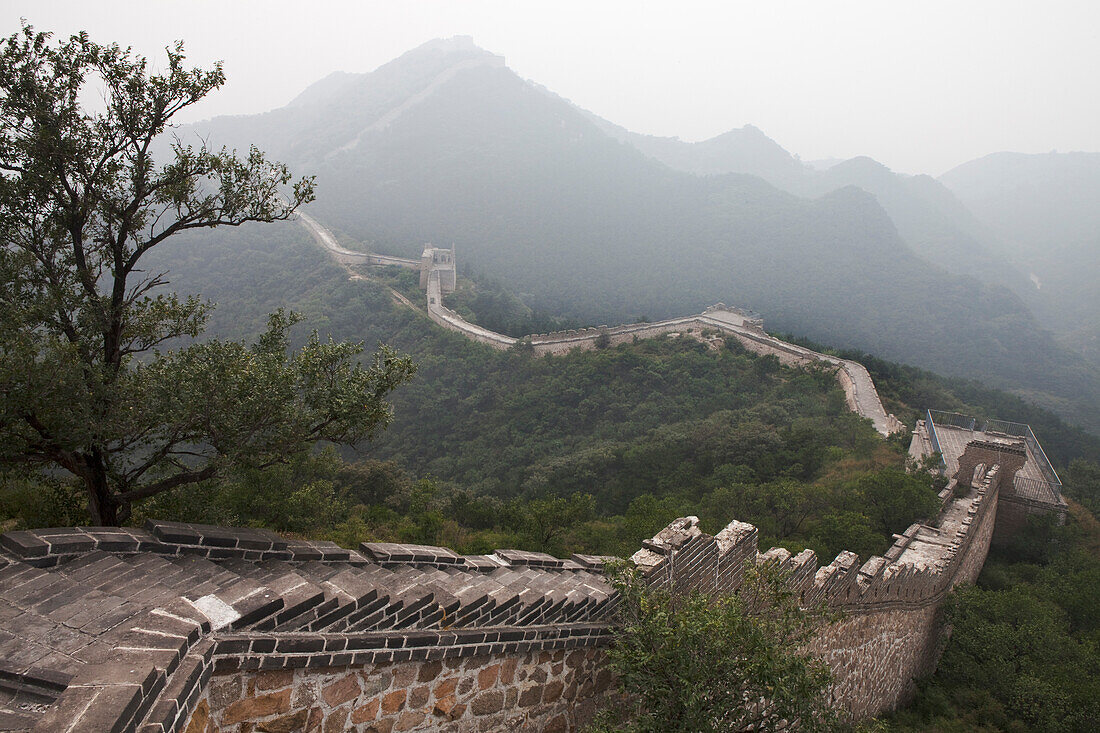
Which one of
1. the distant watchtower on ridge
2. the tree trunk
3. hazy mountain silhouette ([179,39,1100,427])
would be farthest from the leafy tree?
hazy mountain silhouette ([179,39,1100,427])

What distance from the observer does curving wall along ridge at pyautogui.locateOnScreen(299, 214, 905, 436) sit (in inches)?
1208

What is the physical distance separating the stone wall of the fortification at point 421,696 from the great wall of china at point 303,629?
0.01m

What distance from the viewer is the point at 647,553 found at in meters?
5.47

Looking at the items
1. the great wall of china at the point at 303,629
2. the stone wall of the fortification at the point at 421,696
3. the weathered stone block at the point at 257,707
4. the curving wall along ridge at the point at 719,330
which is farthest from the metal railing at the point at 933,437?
the weathered stone block at the point at 257,707

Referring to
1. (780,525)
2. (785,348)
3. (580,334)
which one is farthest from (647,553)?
(580,334)

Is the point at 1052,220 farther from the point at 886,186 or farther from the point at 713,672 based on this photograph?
the point at 713,672

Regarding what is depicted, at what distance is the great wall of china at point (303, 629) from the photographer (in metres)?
2.87

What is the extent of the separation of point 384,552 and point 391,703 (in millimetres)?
1459

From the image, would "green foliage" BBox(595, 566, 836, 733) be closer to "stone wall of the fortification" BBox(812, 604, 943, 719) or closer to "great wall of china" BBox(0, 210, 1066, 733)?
"great wall of china" BBox(0, 210, 1066, 733)

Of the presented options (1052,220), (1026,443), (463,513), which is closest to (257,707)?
(463,513)

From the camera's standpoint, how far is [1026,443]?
2534 centimetres

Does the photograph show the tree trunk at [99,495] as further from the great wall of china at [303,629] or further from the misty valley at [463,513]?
the great wall of china at [303,629]

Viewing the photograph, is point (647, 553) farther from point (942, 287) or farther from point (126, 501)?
point (942, 287)

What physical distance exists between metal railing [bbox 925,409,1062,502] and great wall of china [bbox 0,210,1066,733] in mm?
18043
